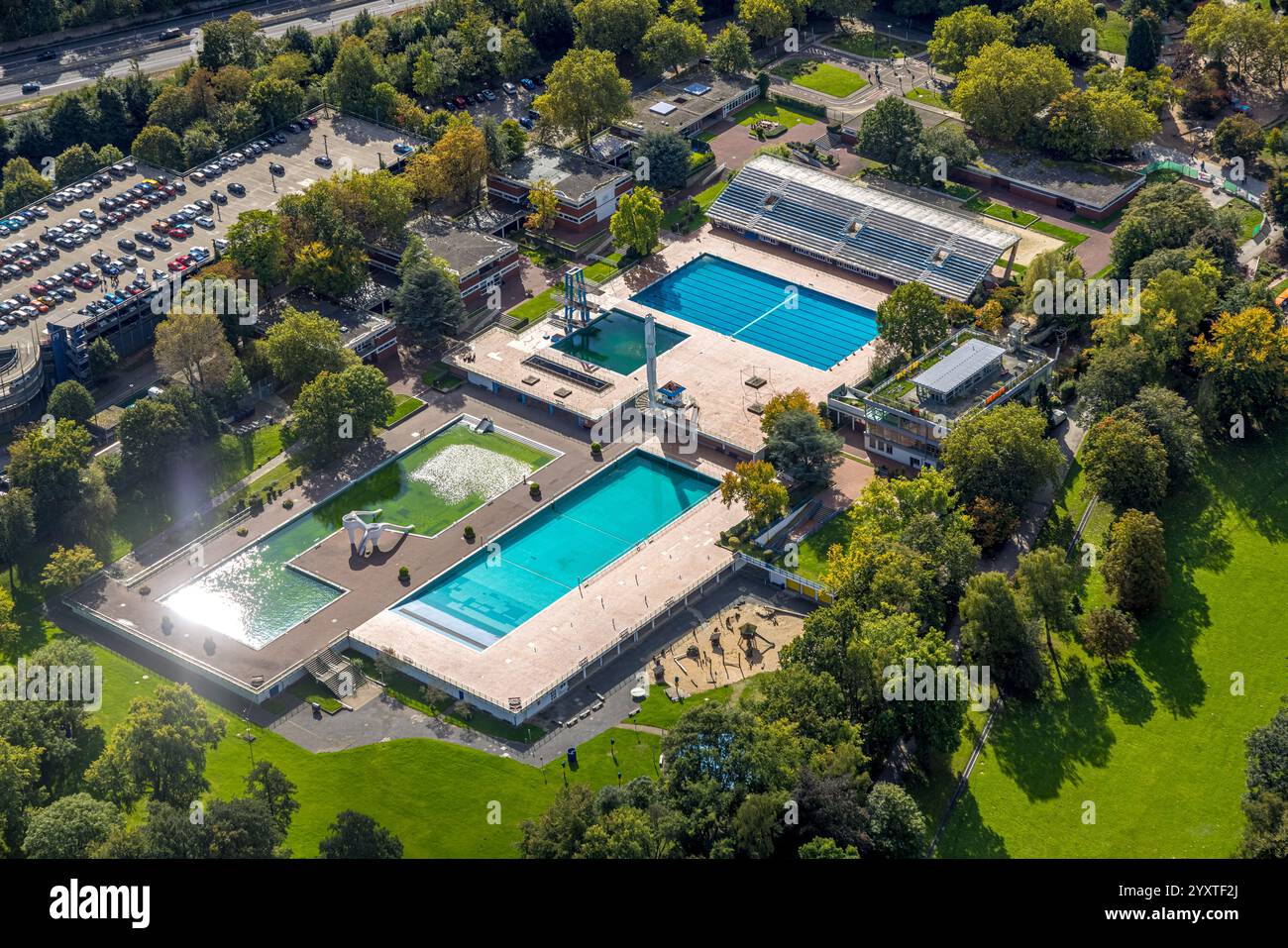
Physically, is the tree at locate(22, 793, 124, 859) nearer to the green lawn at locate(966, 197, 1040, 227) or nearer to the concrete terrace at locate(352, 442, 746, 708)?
the concrete terrace at locate(352, 442, 746, 708)

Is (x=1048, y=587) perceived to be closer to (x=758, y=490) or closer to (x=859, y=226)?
(x=758, y=490)

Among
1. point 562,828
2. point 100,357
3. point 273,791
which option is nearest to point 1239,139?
point 562,828

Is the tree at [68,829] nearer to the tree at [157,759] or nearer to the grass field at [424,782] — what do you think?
the tree at [157,759]

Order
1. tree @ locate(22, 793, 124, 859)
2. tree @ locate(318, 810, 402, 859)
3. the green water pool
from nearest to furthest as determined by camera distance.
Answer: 1. tree @ locate(318, 810, 402, 859)
2. tree @ locate(22, 793, 124, 859)
3. the green water pool

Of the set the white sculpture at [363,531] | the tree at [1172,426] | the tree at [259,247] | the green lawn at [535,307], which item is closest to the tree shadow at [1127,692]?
the tree at [1172,426]

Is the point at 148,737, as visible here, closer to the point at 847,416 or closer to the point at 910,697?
the point at 910,697

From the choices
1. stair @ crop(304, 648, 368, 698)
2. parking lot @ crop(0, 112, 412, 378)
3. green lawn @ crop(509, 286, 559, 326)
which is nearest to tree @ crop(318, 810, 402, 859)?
stair @ crop(304, 648, 368, 698)
